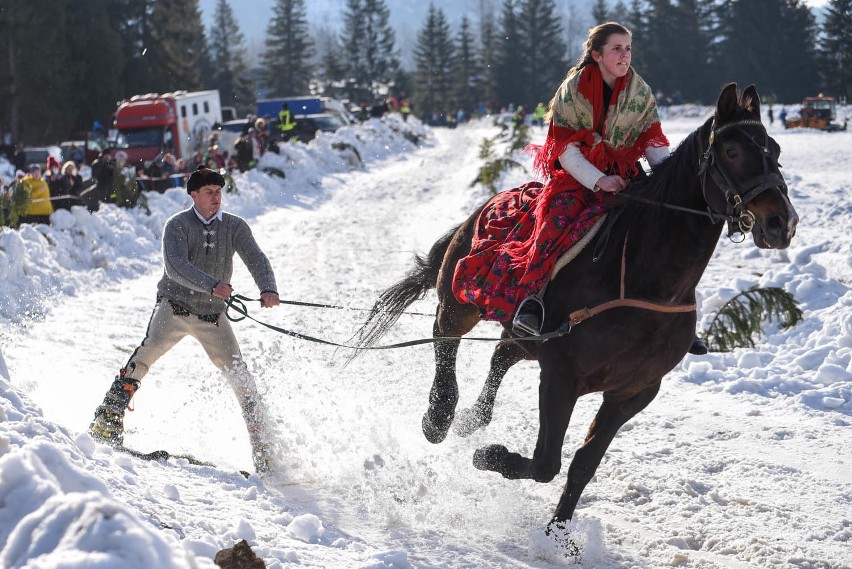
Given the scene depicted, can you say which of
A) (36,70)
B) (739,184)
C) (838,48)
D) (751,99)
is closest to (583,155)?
(751,99)

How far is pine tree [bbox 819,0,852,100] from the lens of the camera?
56.0 m

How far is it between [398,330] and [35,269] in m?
4.85

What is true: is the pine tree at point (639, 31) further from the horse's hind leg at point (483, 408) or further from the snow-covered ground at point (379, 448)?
the horse's hind leg at point (483, 408)

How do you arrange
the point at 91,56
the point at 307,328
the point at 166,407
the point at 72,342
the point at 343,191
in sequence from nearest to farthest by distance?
the point at 166,407 < the point at 72,342 < the point at 307,328 < the point at 343,191 < the point at 91,56

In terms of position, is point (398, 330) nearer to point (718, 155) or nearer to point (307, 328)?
point (307, 328)

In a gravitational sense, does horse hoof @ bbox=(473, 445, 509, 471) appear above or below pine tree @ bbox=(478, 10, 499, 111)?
below

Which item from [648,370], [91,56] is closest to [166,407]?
[648,370]

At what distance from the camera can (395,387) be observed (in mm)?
7961

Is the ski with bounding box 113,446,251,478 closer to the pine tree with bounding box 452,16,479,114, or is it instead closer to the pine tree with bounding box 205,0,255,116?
the pine tree with bounding box 205,0,255,116

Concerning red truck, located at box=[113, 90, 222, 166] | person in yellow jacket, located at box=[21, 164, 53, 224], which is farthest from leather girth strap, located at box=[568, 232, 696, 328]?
red truck, located at box=[113, 90, 222, 166]

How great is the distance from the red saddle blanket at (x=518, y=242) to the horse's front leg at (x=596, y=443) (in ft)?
2.39

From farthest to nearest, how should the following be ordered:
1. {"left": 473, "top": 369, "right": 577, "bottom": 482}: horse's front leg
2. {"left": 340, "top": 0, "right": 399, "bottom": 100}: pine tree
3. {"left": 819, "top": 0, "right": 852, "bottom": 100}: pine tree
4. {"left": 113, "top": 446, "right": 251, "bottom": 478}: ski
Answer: {"left": 340, "top": 0, "right": 399, "bottom": 100}: pine tree, {"left": 819, "top": 0, "right": 852, "bottom": 100}: pine tree, {"left": 113, "top": 446, "right": 251, "bottom": 478}: ski, {"left": 473, "top": 369, "right": 577, "bottom": 482}: horse's front leg

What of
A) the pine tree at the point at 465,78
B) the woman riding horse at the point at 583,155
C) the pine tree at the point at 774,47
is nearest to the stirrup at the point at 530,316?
the woman riding horse at the point at 583,155

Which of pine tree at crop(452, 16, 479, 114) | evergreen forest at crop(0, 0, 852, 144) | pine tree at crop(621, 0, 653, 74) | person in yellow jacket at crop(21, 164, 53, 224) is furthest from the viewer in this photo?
pine tree at crop(452, 16, 479, 114)
